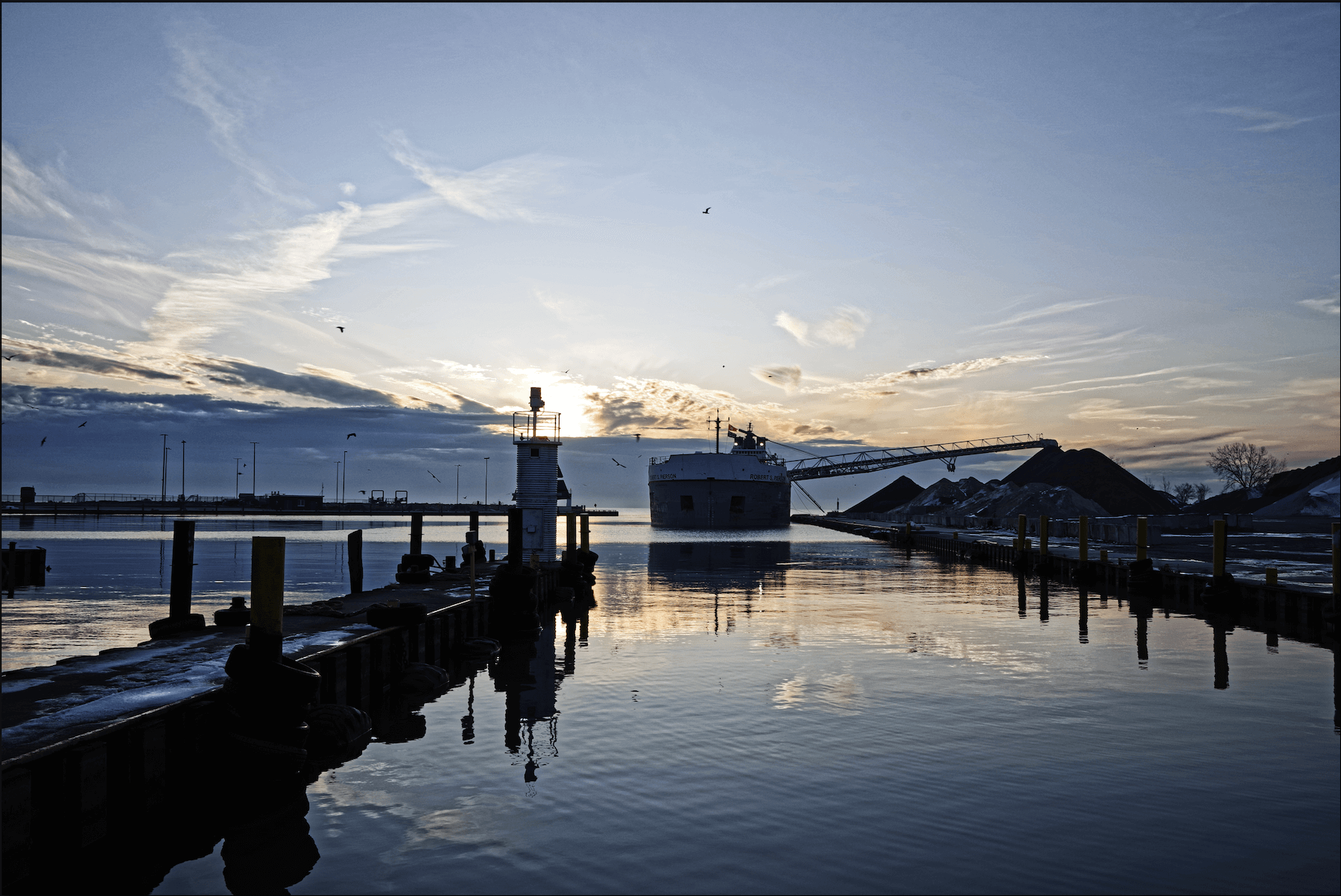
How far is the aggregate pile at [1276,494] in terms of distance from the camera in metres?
102

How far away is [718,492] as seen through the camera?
125m

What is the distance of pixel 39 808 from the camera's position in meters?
8.16

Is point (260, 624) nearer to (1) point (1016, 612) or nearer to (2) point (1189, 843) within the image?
(2) point (1189, 843)

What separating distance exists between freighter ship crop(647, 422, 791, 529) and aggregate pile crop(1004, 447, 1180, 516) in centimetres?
5935

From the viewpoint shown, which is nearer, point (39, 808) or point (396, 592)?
point (39, 808)

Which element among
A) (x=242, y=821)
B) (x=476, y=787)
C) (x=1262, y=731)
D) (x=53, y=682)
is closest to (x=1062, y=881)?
(x=476, y=787)

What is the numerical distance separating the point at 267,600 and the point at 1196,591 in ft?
103

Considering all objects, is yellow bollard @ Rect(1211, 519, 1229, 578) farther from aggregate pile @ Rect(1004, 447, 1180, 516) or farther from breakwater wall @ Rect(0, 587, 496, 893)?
aggregate pile @ Rect(1004, 447, 1180, 516)

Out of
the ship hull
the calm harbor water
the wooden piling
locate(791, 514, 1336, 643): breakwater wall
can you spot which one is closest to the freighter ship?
the ship hull

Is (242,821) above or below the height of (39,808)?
below

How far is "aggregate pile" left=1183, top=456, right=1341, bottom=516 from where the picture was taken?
102m

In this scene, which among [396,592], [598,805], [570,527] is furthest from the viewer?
[570,527]

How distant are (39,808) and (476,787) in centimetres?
472

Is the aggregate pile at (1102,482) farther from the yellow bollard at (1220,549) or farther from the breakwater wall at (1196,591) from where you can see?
the yellow bollard at (1220,549)
